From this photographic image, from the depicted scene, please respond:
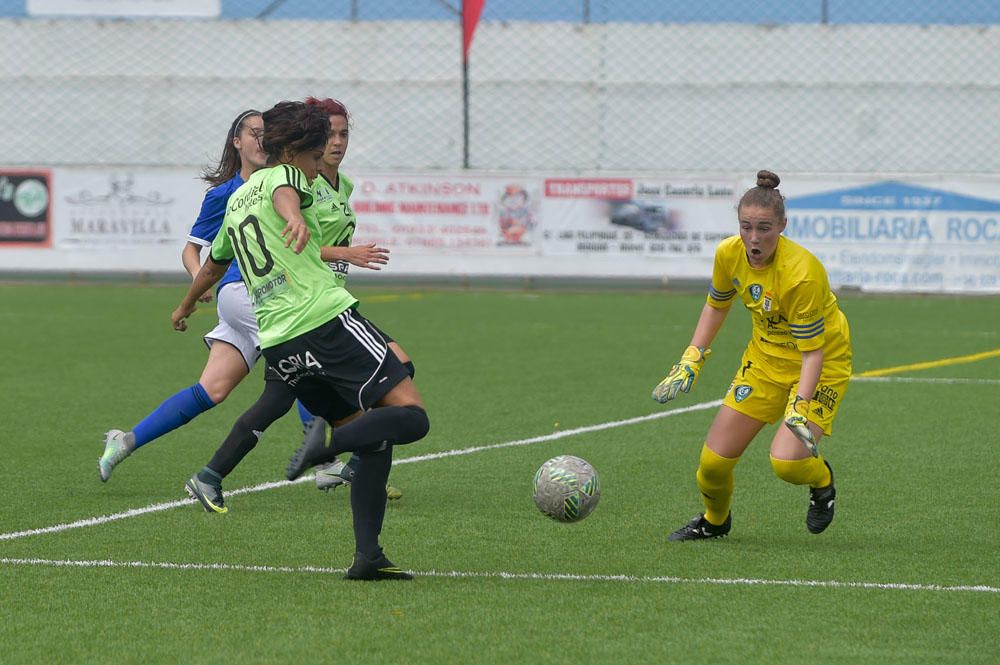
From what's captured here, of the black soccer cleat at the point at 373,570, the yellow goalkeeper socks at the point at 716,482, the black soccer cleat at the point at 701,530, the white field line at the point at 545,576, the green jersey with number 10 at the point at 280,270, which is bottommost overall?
the black soccer cleat at the point at 701,530

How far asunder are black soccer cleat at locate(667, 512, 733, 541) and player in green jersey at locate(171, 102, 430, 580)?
1.36 meters

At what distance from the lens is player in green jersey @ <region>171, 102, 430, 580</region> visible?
5512 millimetres

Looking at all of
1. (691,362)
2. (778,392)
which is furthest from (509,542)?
(778,392)

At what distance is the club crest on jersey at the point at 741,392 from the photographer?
6.47 meters

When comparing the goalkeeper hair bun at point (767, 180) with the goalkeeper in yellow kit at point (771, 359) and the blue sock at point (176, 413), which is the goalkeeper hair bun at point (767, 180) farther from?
the blue sock at point (176, 413)

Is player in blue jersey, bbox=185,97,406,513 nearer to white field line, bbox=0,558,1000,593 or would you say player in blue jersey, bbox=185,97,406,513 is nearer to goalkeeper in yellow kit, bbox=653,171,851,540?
white field line, bbox=0,558,1000,593

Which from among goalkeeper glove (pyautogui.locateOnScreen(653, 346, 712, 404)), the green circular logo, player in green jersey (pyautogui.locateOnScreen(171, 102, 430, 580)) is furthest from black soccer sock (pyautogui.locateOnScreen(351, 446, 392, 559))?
the green circular logo

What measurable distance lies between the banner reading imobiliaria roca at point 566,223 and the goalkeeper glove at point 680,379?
1380cm

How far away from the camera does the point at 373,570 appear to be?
557cm

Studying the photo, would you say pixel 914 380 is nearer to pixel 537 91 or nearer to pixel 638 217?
pixel 638 217

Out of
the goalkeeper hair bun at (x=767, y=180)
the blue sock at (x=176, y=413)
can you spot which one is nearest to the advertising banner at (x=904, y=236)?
the blue sock at (x=176, y=413)

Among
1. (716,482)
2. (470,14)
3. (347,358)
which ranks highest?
(470,14)

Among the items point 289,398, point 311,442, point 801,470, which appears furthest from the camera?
point 311,442

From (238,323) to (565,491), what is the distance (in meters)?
2.01
